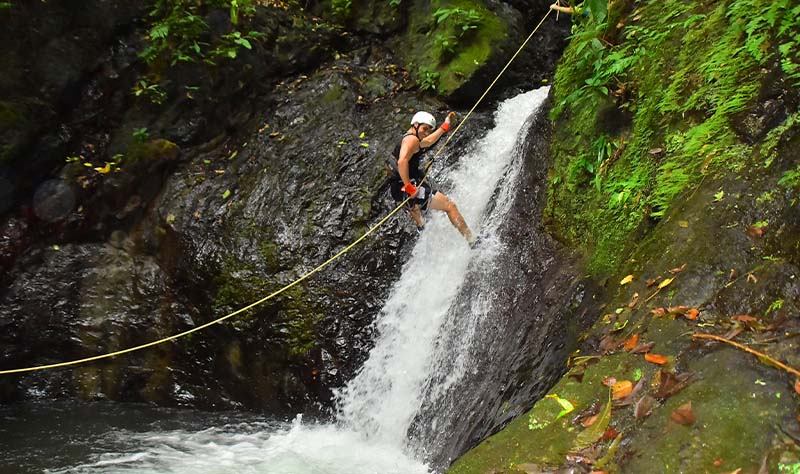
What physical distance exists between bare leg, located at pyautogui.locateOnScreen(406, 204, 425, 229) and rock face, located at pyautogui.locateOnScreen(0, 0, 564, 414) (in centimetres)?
31

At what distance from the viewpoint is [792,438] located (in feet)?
6.98

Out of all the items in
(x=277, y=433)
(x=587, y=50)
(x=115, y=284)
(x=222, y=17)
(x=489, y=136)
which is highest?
(x=222, y=17)

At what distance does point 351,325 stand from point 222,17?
18.8ft

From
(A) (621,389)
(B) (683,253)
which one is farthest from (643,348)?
(B) (683,253)

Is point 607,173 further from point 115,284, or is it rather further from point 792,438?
point 115,284

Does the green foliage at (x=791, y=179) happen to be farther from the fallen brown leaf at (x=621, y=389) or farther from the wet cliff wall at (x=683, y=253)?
the fallen brown leaf at (x=621, y=389)

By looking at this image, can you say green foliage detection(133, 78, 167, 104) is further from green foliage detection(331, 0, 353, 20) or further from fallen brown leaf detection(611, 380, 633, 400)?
fallen brown leaf detection(611, 380, 633, 400)

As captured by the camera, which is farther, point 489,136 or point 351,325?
point 489,136

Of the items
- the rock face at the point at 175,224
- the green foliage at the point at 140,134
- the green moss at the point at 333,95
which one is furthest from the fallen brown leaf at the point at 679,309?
the green foliage at the point at 140,134

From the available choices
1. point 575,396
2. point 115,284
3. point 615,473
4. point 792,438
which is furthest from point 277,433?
point 792,438

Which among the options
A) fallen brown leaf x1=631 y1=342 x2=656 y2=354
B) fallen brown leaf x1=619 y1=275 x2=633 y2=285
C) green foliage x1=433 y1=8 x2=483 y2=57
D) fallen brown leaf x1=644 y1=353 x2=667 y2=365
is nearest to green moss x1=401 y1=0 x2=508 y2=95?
green foliage x1=433 y1=8 x2=483 y2=57

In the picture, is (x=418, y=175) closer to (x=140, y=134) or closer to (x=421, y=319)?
(x=421, y=319)

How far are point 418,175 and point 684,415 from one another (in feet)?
14.8

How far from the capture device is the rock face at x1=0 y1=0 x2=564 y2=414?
7.13 m
